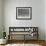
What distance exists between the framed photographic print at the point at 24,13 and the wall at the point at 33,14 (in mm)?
121

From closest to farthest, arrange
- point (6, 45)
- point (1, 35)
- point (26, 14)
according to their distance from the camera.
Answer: point (6, 45) → point (1, 35) → point (26, 14)

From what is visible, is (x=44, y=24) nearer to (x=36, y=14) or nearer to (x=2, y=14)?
(x=36, y=14)

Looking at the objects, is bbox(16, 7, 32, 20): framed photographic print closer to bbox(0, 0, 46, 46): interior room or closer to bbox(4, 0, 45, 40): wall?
bbox(0, 0, 46, 46): interior room

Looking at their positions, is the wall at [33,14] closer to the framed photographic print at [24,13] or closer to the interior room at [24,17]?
the interior room at [24,17]

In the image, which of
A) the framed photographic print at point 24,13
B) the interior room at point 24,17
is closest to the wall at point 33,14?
the interior room at point 24,17

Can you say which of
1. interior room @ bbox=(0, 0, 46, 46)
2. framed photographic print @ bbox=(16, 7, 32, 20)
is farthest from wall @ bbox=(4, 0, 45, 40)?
framed photographic print @ bbox=(16, 7, 32, 20)

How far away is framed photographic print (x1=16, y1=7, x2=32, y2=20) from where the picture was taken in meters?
4.23

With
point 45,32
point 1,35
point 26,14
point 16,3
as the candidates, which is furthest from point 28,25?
point 1,35

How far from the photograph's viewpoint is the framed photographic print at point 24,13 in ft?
13.9

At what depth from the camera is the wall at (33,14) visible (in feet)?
14.0

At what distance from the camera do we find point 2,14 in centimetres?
427

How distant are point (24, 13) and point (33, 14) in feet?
1.20

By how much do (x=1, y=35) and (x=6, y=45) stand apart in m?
0.26

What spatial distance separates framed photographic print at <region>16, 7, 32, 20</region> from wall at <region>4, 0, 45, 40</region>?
0.12 metres
